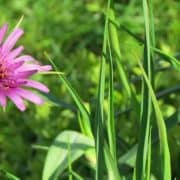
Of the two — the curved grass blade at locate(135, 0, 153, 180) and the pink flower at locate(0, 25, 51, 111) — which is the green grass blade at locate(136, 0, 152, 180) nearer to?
the curved grass blade at locate(135, 0, 153, 180)

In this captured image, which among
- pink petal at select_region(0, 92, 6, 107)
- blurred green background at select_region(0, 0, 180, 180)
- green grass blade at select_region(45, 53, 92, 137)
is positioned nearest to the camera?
→ pink petal at select_region(0, 92, 6, 107)

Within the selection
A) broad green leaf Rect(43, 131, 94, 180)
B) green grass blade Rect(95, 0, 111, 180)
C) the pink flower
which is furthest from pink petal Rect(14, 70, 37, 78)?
broad green leaf Rect(43, 131, 94, 180)

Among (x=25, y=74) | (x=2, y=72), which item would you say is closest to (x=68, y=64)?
(x=2, y=72)

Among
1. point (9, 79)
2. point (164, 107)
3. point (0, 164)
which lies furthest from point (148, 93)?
point (0, 164)

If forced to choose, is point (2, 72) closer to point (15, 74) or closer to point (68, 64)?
point (15, 74)

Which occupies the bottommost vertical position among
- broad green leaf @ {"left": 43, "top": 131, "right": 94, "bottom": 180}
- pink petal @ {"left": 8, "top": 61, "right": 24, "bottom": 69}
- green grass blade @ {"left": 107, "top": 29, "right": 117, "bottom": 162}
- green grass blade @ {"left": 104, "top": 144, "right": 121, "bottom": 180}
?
broad green leaf @ {"left": 43, "top": 131, "right": 94, "bottom": 180}

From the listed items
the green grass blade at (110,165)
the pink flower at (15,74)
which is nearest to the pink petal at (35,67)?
the pink flower at (15,74)

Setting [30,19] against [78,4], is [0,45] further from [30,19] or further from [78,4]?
[78,4]

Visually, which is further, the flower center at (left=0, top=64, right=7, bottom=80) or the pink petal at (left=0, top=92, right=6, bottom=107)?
the flower center at (left=0, top=64, right=7, bottom=80)
